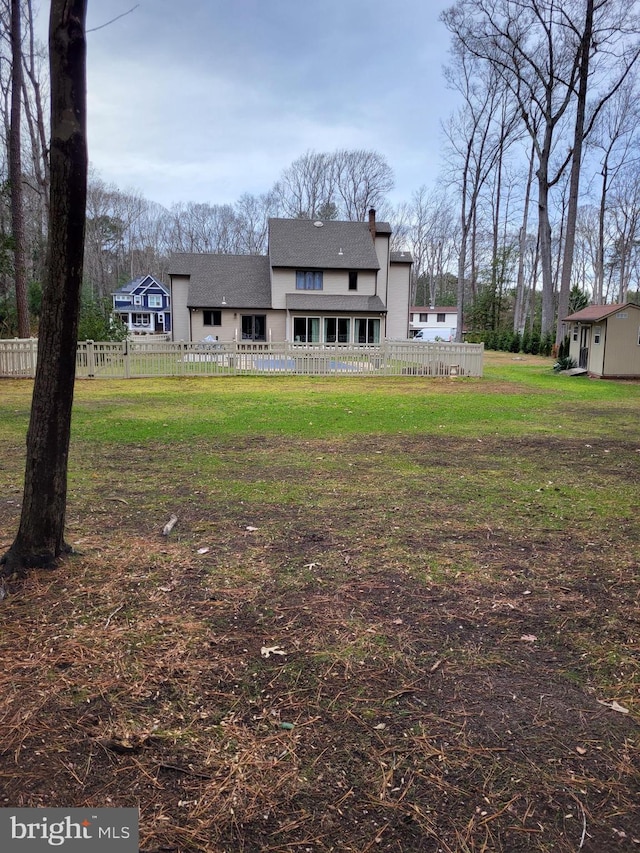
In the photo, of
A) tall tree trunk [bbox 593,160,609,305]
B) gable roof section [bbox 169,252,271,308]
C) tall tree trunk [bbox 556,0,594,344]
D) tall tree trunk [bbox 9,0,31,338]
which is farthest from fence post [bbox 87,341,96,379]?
tall tree trunk [bbox 593,160,609,305]

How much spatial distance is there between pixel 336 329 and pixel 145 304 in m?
34.3

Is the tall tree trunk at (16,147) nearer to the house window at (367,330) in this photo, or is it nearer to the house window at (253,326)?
the house window at (253,326)

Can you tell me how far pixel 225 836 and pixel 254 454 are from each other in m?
5.28

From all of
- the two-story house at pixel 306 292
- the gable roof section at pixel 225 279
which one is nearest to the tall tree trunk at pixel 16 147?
the gable roof section at pixel 225 279

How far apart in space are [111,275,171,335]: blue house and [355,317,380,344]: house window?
30788 mm

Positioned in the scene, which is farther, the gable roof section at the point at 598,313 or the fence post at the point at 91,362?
the gable roof section at the point at 598,313

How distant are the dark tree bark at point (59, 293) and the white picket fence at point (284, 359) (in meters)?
14.4

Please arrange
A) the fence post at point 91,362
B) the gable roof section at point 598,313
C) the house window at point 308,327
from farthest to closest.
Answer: the house window at point 308,327 < the gable roof section at point 598,313 < the fence post at point 91,362

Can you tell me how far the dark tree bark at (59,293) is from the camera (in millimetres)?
2916

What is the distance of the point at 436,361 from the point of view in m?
18.5

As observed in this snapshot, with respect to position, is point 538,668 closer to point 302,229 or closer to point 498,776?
point 498,776

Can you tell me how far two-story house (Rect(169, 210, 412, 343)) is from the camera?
31.1 meters
